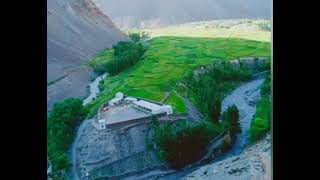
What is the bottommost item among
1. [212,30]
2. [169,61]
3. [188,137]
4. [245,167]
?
[245,167]

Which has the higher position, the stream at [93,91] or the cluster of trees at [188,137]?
the stream at [93,91]

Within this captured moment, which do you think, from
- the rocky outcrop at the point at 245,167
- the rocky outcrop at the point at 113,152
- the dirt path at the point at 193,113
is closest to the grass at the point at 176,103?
the dirt path at the point at 193,113

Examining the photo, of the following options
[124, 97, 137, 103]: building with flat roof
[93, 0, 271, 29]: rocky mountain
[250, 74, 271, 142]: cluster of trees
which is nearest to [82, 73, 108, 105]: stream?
[124, 97, 137, 103]: building with flat roof

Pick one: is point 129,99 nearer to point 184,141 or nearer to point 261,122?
point 184,141

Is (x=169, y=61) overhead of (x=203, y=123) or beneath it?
overhead

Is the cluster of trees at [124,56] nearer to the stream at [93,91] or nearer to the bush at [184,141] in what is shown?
the stream at [93,91]

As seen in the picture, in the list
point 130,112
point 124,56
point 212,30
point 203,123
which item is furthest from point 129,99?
point 212,30
